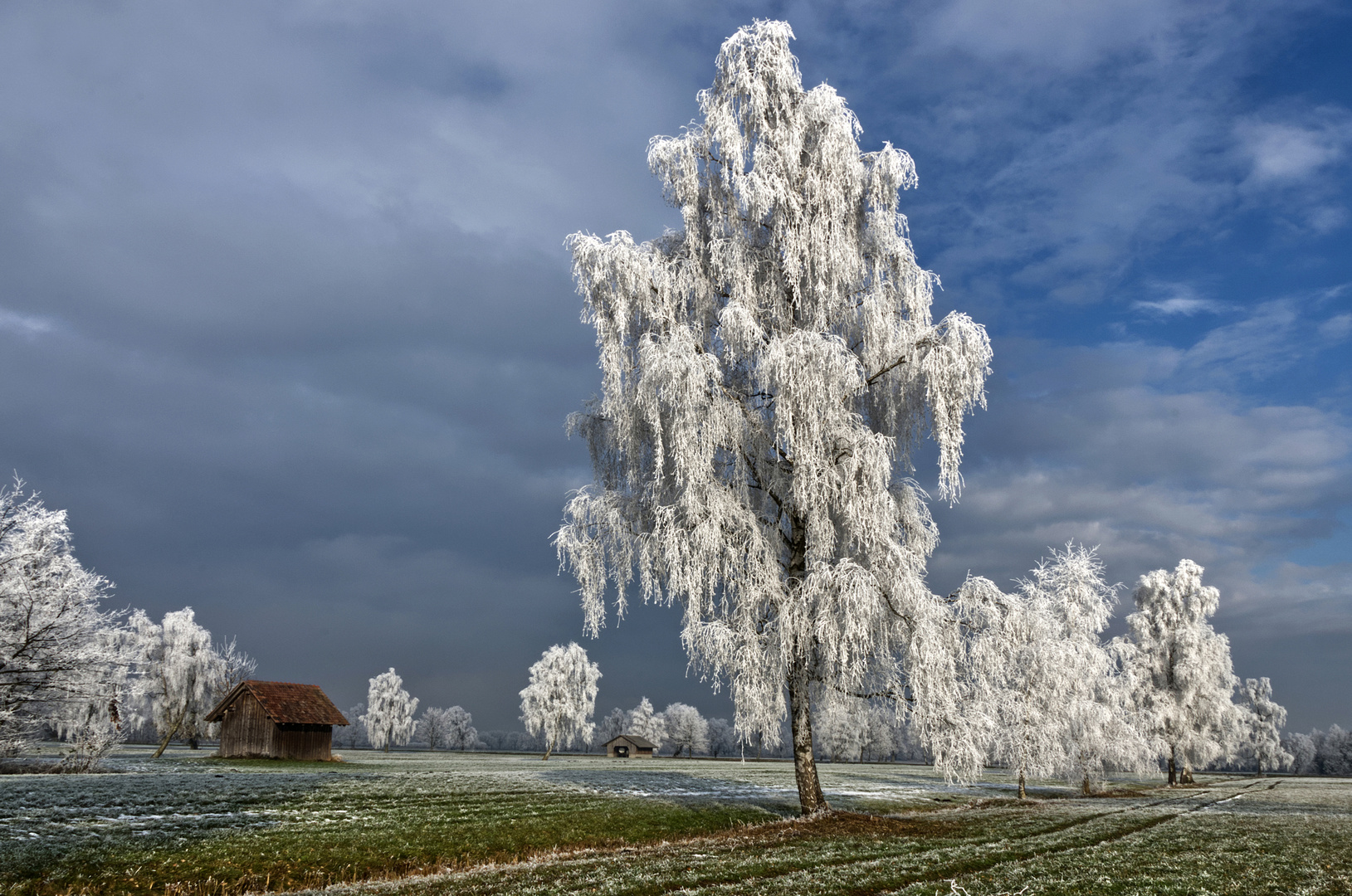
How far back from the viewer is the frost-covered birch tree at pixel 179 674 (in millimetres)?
56688

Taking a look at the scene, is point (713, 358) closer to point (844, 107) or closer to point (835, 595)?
point (835, 595)

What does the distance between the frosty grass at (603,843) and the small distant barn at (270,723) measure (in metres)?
21.7

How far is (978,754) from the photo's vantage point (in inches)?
666

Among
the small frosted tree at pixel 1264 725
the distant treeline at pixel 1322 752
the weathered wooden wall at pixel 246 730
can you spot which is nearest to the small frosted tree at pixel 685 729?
the small frosted tree at pixel 1264 725

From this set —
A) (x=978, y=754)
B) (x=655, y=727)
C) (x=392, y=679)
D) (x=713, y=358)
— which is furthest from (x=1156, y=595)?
(x=655, y=727)

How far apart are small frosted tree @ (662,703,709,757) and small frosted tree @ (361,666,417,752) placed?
5740 cm

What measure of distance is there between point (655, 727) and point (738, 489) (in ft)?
467

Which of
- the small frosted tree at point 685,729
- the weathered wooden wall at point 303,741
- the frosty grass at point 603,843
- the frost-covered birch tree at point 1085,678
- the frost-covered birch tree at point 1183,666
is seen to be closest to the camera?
the frosty grass at point 603,843

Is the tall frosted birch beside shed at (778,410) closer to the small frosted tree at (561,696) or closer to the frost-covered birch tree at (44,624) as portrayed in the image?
the frost-covered birch tree at (44,624)

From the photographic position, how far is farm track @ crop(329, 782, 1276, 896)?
11320 millimetres

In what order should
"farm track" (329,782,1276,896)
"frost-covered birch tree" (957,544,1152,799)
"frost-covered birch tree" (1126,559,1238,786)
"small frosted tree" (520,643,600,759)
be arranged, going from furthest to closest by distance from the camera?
"small frosted tree" (520,643,600,759), "frost-covered birch tree" (1126,559,1238,786), "frost-covered birch tree" (957,544,1152,799), "farm track" (329,782,1276,896)

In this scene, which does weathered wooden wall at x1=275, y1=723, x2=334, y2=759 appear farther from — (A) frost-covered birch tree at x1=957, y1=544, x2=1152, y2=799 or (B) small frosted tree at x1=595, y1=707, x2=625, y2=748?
(B) small frosted tree at x1=595, y1=707, x2=625, y2=748

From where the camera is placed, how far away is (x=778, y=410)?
59.2 ft

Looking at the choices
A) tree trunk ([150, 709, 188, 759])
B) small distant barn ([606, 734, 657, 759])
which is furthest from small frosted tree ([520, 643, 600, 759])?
tree trunk ([150, 709, 188, 759])
